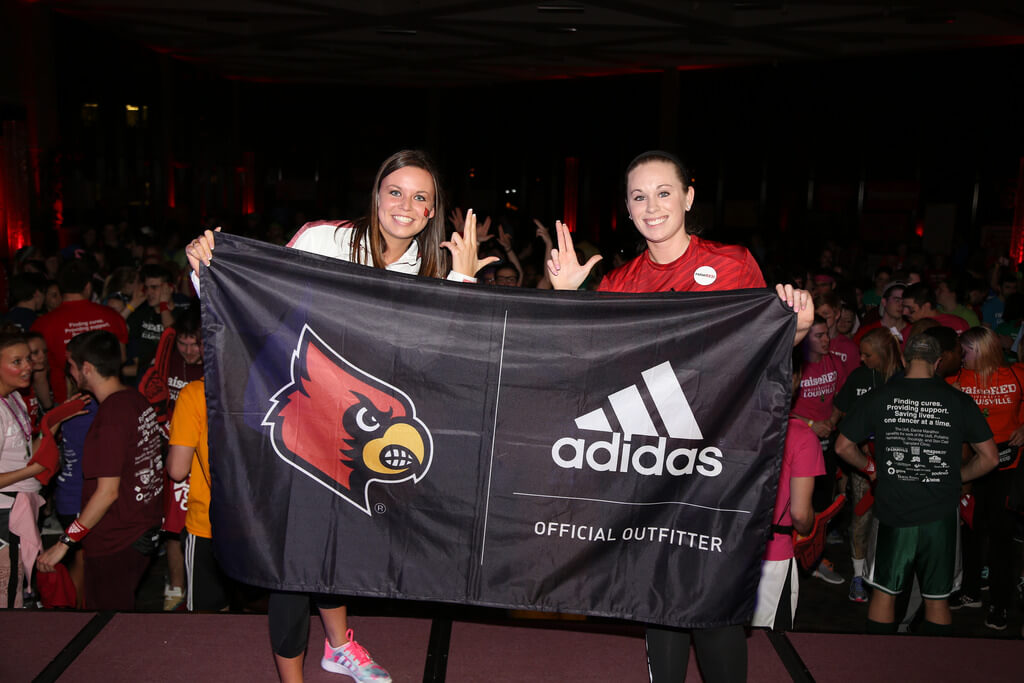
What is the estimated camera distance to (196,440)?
3.51m

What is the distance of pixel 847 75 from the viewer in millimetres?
15172

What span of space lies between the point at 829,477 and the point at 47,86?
1127 cm

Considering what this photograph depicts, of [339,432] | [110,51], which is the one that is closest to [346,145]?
[110,51]

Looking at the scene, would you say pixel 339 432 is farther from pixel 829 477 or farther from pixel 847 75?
pixel 847 75

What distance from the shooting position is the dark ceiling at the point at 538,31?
11312 mm

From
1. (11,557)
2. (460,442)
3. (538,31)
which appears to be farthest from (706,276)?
(538,31)

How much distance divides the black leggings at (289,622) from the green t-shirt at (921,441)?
8.59 feet

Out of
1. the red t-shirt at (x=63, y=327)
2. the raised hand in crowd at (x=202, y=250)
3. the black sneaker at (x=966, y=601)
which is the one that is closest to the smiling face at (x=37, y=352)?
the red t-shirt at (x=63, y=327)

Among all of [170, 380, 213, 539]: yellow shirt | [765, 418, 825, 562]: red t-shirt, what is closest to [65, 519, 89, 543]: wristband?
[170, 380, 213, 539]: yellow shirt

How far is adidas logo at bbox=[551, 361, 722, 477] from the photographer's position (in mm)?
2490

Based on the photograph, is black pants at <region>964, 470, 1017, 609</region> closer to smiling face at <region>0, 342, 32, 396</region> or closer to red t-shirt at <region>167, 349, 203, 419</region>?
red t-shirt at <region>167, 349, 203, 419</region>

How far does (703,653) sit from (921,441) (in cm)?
180

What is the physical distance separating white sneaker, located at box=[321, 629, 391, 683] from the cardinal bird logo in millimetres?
727

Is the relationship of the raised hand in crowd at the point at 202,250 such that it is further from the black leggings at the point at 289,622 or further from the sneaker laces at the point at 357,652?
the sneaker laces at the point at 357,652
